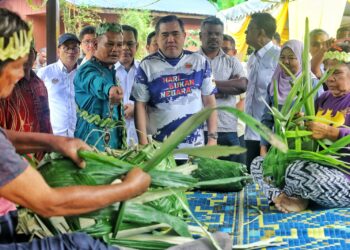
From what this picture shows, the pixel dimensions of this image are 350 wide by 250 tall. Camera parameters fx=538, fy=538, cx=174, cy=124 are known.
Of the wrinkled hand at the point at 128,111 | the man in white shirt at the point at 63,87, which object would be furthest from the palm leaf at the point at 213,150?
the man in white shirt at the point at 63,87

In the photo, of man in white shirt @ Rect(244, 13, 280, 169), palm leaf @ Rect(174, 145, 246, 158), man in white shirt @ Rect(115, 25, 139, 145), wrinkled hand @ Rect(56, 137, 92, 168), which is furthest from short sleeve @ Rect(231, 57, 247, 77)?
wrinkled hand @ Rect(56, 137, 92, 168)

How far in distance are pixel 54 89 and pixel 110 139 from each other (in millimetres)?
997

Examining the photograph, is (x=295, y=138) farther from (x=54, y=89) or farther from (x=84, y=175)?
(x=54, y=89)

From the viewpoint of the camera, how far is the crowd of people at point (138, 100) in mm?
1449

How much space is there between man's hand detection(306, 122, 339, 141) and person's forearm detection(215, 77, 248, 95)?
5.05 ft

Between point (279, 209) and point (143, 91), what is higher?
point (143, 91)

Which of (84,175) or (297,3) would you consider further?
(297,3)

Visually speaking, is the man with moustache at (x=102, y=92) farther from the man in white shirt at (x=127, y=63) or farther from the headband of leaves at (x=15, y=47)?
the headband of leaves at (x=15, y=47)

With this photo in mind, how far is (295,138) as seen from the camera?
2.55m

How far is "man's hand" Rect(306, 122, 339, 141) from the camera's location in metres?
2.51

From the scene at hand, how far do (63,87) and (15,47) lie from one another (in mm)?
2802

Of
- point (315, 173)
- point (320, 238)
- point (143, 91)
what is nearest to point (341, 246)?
point (320, 238)

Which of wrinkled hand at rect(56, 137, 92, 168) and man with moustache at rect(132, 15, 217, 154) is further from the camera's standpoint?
man with moustache at rect(132, 15, 217, 154)

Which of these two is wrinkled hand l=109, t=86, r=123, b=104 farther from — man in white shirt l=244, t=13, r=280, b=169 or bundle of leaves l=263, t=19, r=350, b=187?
man in white shirt l=244, t=13, r=280, b=169
